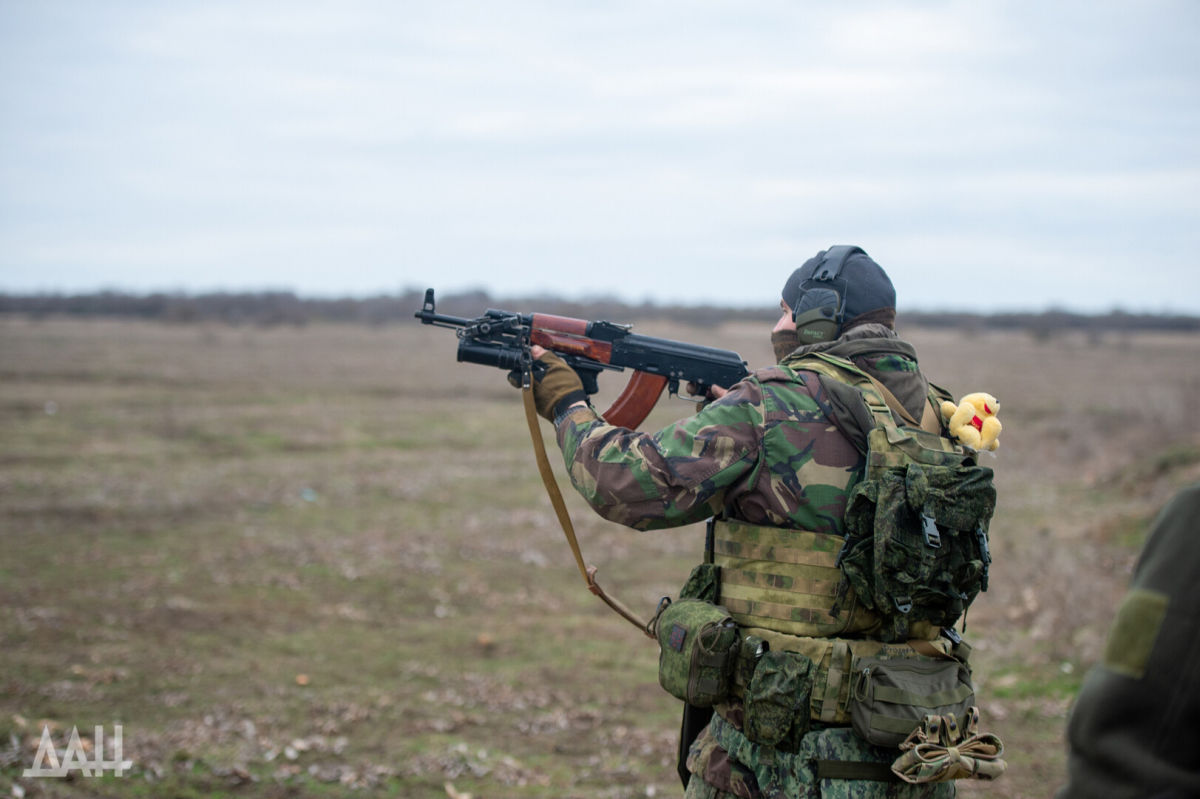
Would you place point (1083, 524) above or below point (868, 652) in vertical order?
below

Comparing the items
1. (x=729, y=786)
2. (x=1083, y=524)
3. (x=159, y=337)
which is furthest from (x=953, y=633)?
(x=159, y=337)

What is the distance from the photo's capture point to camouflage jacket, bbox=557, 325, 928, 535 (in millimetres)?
2873

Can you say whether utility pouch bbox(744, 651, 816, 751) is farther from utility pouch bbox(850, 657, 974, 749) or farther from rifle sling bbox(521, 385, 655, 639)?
rifle sling bbox(521, 385, 655, 639)

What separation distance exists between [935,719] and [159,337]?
48.6 metres

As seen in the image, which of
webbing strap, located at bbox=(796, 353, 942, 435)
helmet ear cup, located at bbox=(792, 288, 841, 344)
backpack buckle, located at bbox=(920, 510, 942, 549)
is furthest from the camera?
helmet ear cup, located at bbox=(792, 288, 841, 344)

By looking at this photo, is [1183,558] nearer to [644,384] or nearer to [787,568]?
[787,568]

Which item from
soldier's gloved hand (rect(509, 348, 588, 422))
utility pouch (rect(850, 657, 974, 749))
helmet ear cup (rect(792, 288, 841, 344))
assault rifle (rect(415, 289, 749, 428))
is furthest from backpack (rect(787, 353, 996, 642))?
assault rifle (rect(415, 289, 749, 428))

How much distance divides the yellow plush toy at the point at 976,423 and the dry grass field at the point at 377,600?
146 inches

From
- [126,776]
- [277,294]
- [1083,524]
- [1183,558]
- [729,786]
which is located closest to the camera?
[1183,558]

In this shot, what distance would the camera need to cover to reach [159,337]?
4553 centimetres

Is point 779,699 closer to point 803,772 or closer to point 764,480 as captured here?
point 803,772

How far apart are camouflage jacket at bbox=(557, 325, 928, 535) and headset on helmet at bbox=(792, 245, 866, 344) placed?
288 millimetres

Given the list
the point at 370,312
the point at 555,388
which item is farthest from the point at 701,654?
the point at 370,312

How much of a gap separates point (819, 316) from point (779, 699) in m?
1.30
